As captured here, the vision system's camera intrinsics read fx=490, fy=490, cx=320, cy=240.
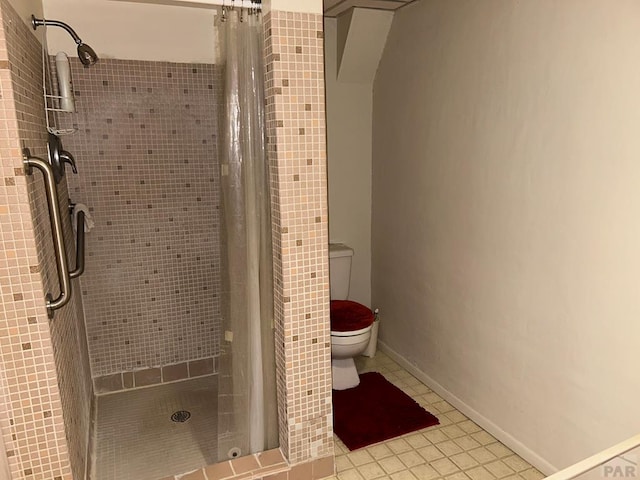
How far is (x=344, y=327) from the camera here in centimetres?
270

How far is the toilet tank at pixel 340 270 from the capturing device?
3080 millimetres

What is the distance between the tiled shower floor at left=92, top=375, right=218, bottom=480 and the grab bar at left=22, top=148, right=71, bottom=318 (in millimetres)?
1022

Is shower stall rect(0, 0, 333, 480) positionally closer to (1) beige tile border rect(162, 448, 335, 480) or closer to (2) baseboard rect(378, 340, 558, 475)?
(1) beige tile border rect(162, 448, 335, 480)

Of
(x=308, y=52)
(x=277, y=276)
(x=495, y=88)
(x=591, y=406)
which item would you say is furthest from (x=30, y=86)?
(x=591, y=406)

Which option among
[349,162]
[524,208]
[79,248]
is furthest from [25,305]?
[349,162]

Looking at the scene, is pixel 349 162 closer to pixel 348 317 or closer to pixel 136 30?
pixel 348 317

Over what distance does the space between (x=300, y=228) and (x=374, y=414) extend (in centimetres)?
123

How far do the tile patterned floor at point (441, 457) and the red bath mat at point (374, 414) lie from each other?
1.7 inches

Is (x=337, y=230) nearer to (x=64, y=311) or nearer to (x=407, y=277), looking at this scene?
(x=407, y=277)

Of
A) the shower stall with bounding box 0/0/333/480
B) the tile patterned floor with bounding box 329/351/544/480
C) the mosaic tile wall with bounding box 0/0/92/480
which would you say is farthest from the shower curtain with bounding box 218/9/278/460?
the mosaic tile wall with bounding box 0/0/92/480

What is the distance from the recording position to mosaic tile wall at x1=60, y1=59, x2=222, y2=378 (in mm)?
2574

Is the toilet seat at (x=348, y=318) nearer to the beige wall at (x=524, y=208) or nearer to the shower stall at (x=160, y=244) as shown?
the beige wall at (x=524, y=208)

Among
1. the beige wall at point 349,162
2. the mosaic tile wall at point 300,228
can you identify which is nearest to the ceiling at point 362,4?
the beige wall at point 349,162

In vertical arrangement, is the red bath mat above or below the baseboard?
below
